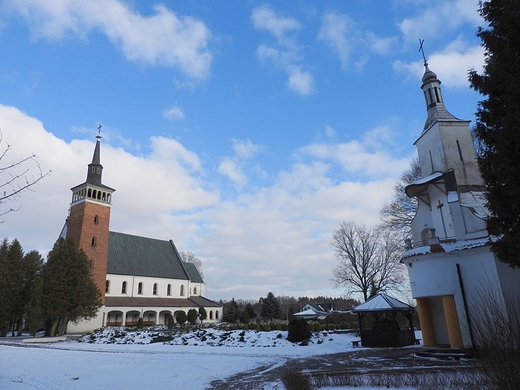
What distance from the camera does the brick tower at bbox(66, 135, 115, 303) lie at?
3922 centimetres

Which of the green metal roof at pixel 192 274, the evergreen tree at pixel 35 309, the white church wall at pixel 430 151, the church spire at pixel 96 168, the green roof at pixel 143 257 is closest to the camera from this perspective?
the white church wall at pixel 430 151

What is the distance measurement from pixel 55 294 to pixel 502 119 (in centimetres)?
3304

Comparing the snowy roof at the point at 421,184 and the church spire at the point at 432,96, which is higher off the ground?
the church spire at the point at 432,96

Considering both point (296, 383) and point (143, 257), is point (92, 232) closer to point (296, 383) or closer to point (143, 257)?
point (143, 257)

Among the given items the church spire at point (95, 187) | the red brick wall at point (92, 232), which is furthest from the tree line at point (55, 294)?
the church spire at point (95, 187)

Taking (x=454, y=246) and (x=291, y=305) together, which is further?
(x=291, y=305)

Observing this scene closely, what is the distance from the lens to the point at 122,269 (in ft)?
146

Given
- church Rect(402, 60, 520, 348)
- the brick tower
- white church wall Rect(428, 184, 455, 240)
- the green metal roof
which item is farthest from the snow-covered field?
the green metal roof

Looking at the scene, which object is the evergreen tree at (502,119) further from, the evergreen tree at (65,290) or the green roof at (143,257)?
the green roof at (143,257)

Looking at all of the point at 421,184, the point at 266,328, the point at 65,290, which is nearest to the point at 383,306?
the point at 421,184

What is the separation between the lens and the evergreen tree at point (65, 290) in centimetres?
3020

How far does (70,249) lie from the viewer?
107 ft

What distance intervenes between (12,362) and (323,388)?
12.7 meters

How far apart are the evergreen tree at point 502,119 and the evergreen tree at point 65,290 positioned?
31.5 meters
